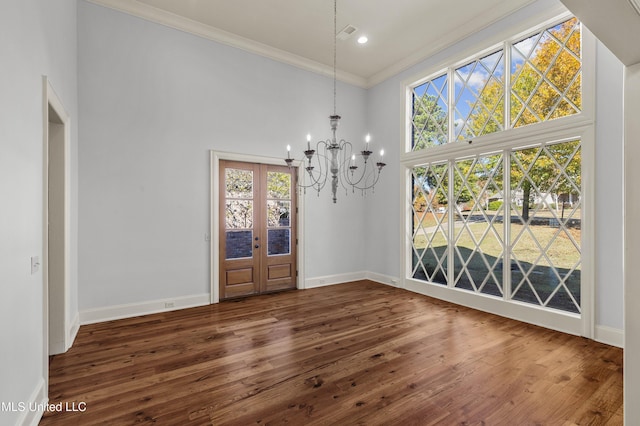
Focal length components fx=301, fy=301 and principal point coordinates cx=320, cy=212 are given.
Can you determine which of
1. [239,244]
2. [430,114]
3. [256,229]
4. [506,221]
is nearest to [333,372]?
[239,244]

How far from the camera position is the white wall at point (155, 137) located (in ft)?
11.7

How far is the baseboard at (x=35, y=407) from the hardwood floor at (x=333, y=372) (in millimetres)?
86

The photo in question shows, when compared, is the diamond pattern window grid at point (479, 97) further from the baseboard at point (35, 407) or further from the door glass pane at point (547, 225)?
the baseboard at point (35, 407)

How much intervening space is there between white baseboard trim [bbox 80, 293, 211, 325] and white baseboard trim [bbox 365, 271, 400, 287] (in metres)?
3.02

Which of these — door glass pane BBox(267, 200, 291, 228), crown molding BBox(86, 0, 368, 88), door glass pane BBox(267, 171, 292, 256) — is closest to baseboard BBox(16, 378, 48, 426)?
door glass pane BBox(267, 171, 292, 256)

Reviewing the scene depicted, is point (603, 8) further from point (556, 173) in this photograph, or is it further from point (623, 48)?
point (556, 173)

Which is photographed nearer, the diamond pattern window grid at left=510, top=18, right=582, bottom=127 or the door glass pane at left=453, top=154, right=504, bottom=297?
the diamond pattern window grid at left=510, top=18, right=582, bottom=127

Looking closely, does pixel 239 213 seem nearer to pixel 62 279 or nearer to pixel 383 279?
pixel 62 279

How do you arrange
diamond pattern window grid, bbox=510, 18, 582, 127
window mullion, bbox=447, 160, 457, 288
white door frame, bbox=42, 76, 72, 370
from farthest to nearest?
window mullion, bbox=447, 160, 457, 288 < diamond pattern window grid, bbox=510, 18, 582, 127 < white door frame, bbox=42, 76, 72, 370

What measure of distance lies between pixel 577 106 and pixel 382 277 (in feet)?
12.1

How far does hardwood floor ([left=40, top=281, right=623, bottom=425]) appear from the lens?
6.33 feet

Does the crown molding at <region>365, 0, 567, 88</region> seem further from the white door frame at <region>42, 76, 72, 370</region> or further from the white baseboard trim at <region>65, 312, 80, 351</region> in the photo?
the white baseboard trim at <region>65, 312, 80, 351</region>

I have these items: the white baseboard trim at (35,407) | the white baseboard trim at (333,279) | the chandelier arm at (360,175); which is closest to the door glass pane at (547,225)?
the chandelier arm at (360,175)

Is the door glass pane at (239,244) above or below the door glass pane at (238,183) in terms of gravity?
below
